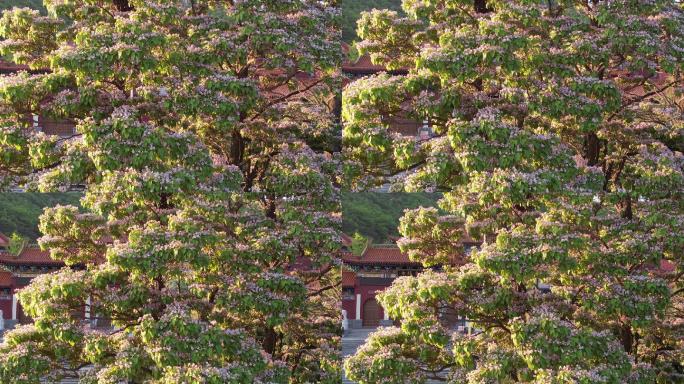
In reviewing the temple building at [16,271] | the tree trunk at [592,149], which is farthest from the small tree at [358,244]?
the temple building at [16,271]

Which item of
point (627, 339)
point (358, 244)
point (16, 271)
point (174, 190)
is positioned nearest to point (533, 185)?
point (627, 339)

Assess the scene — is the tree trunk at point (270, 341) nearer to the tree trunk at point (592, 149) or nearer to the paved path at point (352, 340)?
the paved path at point (352, 340)

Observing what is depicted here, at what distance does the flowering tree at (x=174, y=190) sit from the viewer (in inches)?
559

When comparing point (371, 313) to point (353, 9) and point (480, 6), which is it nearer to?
point (353, 9)

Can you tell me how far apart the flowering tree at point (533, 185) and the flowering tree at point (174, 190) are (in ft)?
3.90

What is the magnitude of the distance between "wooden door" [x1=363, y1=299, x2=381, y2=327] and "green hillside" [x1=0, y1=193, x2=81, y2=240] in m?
4.21

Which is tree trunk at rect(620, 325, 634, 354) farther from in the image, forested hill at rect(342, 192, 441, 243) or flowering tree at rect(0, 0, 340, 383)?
flowering tree at rect(0, 0, 340, 383)

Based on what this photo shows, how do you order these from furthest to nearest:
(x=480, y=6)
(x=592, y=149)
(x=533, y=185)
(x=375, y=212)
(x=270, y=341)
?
(x=375, y=212), (x=270, y=341), (x=592, y=149), (x=480, y=6), (x=533, y=185)

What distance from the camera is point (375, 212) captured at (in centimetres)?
1778

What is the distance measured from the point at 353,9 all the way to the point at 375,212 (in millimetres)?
3393

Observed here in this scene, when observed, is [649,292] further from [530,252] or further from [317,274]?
[317,274]

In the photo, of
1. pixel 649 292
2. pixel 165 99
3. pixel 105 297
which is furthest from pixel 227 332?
pixel 649 292

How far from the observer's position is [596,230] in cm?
1535

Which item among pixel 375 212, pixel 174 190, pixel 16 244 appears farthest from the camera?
pixel 375 212
